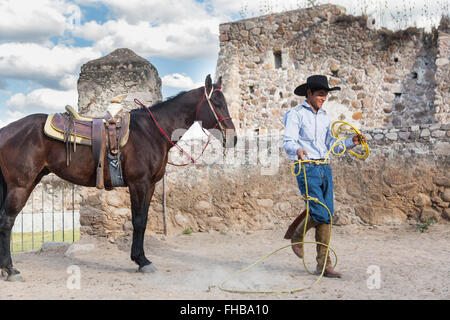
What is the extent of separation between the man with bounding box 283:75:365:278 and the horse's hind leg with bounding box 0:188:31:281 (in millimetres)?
2692

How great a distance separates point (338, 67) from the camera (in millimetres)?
10383

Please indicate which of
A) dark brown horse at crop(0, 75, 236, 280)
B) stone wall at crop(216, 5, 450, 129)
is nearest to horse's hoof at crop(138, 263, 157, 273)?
dark brown horse at crop(0, 75, 236, 280)

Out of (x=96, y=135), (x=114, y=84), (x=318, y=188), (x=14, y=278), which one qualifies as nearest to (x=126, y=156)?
(x=96, y=135)

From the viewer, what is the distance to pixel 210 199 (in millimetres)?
6672

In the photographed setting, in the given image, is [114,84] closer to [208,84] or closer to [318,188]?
[208,84]

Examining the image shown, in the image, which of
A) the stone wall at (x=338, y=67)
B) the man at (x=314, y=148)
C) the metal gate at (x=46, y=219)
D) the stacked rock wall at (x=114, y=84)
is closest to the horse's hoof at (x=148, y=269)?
the man at (x=314, y=148)

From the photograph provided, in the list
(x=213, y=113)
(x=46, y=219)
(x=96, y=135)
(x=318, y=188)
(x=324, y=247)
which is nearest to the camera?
(x=318, y=188)

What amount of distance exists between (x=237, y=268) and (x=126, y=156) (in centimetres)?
173

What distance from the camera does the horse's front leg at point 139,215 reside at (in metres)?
4.26

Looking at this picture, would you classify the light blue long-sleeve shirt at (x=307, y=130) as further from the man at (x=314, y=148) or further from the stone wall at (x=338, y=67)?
the stone wall at (x=338, y=67)

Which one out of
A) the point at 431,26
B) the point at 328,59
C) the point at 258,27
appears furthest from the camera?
the point at 258,27

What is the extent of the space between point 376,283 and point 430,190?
313 cm
